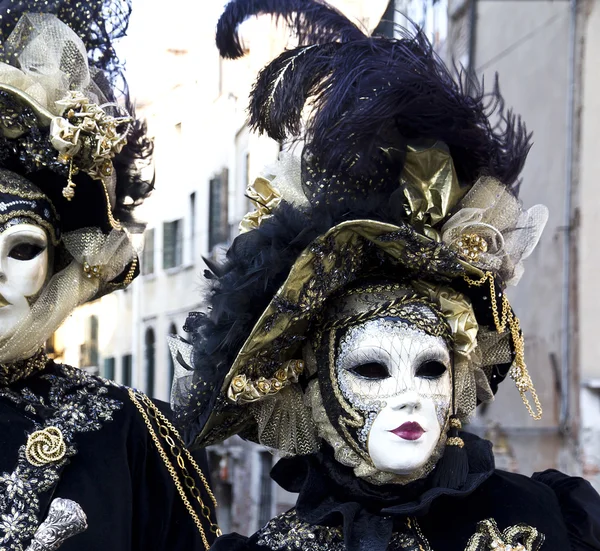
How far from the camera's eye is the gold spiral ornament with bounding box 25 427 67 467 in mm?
3271

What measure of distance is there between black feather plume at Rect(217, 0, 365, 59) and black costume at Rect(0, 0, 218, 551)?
0.40 meters

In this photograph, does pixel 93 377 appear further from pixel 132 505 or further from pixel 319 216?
pixel 319 216

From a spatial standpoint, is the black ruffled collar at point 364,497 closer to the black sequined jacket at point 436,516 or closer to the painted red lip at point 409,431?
the black sequined jacket at point 436,516

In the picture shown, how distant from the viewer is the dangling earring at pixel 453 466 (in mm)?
2928

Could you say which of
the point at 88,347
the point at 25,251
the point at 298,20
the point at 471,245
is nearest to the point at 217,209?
the point at 88,347

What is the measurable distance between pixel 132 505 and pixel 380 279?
0.99 metres

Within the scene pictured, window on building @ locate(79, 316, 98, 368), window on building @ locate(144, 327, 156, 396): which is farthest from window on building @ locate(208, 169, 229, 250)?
window on building @ locate(144, 327, 156, 396)

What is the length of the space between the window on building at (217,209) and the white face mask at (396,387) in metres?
9.28

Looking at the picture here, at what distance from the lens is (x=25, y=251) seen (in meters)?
3.35

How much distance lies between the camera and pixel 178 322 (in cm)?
1344

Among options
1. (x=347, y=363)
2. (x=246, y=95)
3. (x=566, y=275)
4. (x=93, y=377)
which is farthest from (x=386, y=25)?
(x=566, y=275)

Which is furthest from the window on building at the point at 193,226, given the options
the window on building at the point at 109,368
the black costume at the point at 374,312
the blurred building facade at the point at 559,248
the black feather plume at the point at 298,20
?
the black costume at the point at 374,312

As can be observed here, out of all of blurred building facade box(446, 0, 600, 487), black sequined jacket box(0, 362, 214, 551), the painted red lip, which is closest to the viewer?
the painted red lip

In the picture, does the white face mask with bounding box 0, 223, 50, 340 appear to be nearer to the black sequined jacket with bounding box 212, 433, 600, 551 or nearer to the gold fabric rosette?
the gold fabric rosette
